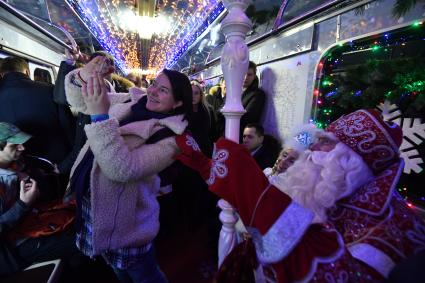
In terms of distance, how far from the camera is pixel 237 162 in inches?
31.5

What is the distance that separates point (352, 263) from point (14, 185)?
1.87 meters

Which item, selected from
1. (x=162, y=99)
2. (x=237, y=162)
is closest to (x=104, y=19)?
(x=162, y=99)

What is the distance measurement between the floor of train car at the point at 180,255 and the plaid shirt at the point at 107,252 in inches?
44.0

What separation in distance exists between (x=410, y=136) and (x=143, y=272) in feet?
6.46

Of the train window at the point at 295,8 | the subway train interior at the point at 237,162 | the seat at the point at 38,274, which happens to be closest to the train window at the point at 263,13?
the subway train interior at the point at 237,162

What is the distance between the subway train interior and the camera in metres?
0.82

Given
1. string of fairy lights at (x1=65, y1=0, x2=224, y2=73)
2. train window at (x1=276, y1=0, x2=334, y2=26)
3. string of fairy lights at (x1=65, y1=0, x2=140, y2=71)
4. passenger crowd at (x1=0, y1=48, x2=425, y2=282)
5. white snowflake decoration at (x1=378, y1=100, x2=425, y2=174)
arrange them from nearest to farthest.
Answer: passenger crowd at (x1=0, y1=48, x2=425, y2=282), white snowflake decoration at (x1=378, y1=100, x2=425, y2=174), train window at (x1=276, y1=0, x2=334, y2=26), string of fairy lights at (x1=65, y1=0, x2=224, y2=73), string of fairy lights at (x1=65, y1=0, x2=140, y2=71)

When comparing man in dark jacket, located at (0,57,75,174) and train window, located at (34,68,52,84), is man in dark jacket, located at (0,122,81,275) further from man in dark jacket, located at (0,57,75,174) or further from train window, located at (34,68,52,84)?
train window, located at (34,68,52,84)

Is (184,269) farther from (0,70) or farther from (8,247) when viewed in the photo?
(0,70)

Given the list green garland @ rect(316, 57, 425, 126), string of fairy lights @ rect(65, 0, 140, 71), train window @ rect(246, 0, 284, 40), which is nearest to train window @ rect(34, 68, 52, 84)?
string of fairy lights @ rect(65, 0, 140, 71)

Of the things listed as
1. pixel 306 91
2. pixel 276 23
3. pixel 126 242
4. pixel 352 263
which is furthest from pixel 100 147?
pixel 276 23

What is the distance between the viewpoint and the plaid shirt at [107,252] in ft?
3.71

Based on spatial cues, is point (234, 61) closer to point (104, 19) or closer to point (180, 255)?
point (180, 255)

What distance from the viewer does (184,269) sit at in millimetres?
2322
